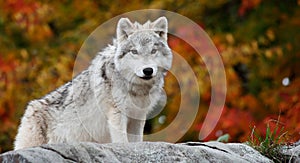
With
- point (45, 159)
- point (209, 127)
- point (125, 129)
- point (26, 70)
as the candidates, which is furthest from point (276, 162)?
point (26, 70)

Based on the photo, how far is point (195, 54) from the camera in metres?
13.8

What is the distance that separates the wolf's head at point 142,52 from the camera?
23.2 ft

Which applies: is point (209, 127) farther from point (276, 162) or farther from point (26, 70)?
point (276, 162)

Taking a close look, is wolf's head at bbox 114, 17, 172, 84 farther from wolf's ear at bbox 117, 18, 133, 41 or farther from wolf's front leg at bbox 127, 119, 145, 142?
wolf's front leg at bbox 127, 119, 145, 142

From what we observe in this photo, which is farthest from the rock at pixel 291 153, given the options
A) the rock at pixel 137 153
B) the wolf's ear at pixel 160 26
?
the wolf's ear at pixel 160 26

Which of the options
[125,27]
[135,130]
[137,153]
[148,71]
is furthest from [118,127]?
[137,153]

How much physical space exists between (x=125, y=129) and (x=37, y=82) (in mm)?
6896

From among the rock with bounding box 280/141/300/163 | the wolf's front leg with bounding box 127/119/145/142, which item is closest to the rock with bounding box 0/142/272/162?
the rock with bounding box 280/141/300/163

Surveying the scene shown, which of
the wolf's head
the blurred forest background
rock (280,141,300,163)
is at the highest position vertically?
the blurred forest background

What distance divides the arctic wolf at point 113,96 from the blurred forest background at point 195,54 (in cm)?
542

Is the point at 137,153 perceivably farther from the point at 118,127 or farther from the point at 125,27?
the point at 125,27

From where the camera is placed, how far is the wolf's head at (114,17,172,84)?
706 centimetres

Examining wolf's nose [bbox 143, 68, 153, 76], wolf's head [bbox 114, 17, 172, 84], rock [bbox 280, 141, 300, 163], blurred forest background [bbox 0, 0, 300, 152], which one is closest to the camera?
rock [bbox 280, 141, 300, 163]

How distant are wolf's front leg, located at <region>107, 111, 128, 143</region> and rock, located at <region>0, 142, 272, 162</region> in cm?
121
